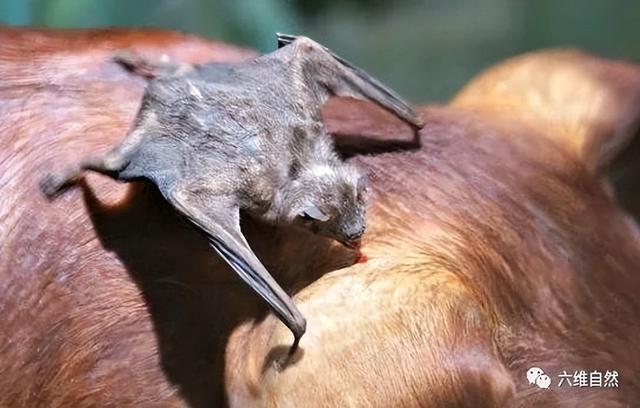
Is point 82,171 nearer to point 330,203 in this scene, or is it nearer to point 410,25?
point 330,203

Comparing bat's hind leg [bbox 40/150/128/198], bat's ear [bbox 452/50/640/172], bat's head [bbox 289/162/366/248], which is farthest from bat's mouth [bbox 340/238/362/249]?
bat's ear [bbox 452/50/640/172]

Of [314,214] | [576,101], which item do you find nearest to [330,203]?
[314,214]

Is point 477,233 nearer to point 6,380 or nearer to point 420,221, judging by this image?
point 420,221

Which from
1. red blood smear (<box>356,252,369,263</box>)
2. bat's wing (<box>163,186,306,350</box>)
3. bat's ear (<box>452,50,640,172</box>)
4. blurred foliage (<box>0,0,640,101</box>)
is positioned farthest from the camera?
blurred foliage (<box>0,0,640,101</box>)

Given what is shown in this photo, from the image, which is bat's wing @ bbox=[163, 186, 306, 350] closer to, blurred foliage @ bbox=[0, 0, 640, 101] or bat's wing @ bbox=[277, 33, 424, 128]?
bat's wing @ bbox=[277, 33, 424, 128]

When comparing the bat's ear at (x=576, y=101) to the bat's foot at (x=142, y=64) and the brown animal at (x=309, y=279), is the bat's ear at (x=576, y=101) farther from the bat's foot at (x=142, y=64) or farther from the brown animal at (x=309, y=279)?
the bat's foot at (x=142, y=64)

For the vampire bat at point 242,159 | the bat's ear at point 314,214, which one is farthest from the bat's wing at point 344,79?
the bat's ear at point 314,214
